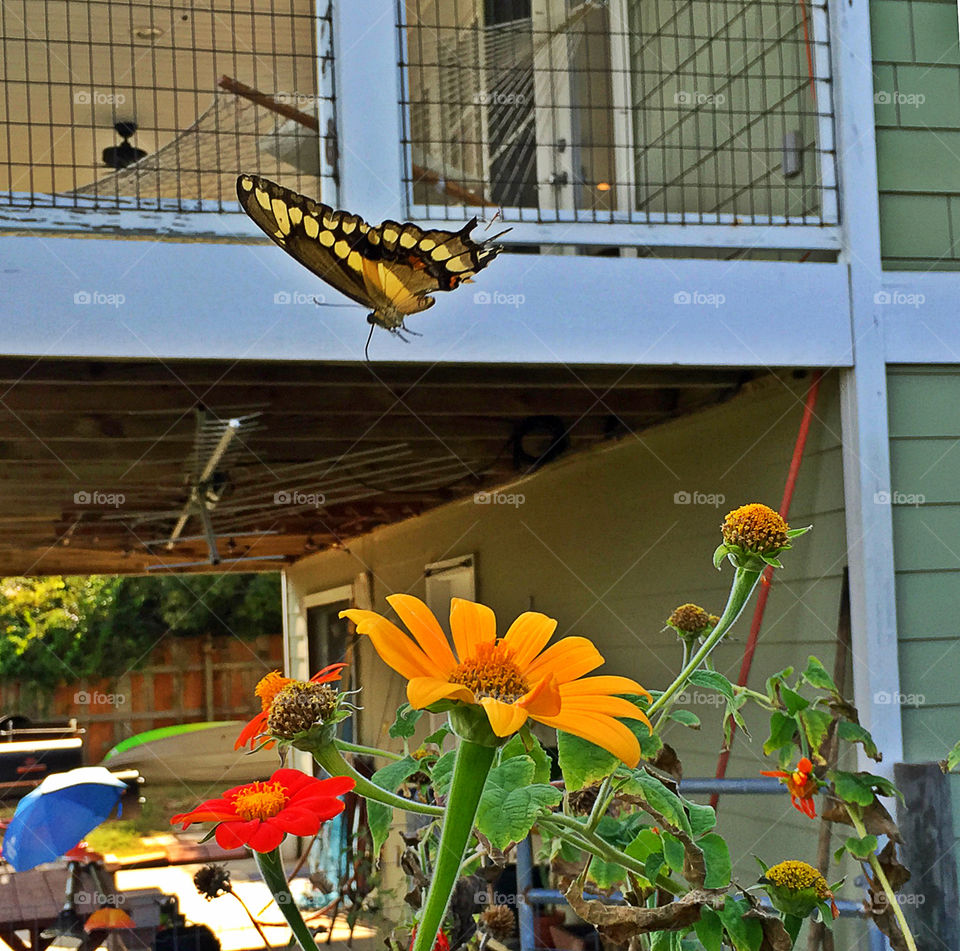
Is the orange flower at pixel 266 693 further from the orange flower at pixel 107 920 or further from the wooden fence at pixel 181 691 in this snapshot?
the wooden fence at pixel 181 691

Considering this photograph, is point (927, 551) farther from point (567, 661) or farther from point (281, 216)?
point (567, 661)

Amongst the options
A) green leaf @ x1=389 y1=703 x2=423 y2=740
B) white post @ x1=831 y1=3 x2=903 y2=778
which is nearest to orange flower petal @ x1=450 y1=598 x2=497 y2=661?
green leaf @ x1=389 y1=703 x2=423 y2=740

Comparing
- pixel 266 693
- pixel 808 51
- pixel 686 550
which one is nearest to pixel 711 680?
pixel 266 693

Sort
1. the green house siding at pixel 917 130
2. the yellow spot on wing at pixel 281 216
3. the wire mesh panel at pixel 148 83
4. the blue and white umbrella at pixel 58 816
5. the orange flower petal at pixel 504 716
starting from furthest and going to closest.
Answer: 1. the wire mesh panel at pixel 148 83
2. the green house siding at pixel 917 130
3. the yellow spot on wing at pixel 281 216
4. the blue and white umbrella at pixel 58 816
5. the orange flower petal at pixel 504 716

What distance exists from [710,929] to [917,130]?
3194 mm

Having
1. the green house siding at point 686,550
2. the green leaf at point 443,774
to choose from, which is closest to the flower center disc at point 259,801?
the green leaf at point 443,774

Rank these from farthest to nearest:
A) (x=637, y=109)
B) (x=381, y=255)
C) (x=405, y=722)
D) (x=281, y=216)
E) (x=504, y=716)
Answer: (x=637, y=109) < (x=381, y=255) < (x=281, y=216) < (x=405, y=722) < (x=504, y=716)

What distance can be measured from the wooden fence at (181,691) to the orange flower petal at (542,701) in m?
13.3

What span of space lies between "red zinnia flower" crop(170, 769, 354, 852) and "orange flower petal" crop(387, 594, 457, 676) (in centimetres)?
9

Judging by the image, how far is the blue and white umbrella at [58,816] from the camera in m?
1.94

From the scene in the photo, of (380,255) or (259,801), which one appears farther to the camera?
→ (380,255)

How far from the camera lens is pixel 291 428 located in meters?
4.41

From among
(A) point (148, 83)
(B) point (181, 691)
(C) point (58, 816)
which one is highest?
(A) point (148, 83)

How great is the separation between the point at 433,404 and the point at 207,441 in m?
1.07
